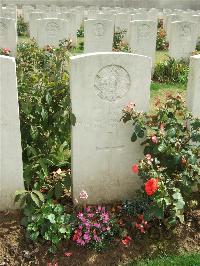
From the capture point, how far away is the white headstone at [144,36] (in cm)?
878

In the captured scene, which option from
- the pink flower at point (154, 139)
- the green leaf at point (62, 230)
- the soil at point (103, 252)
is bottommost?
the soil at point (103, 252)

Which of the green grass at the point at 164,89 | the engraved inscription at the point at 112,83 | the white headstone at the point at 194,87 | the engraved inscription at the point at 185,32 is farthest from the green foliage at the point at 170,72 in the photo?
the engraved inscription at the point at 112,83

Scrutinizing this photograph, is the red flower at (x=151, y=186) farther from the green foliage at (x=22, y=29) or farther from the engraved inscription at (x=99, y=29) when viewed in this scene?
the green foliage at (x=22, y=29)

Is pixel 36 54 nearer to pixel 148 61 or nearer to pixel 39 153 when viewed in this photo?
pixel 39 153

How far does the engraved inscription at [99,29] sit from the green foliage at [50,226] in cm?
616

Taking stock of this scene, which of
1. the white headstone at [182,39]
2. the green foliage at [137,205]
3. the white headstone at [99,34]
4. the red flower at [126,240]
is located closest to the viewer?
the red flower at [126,240]

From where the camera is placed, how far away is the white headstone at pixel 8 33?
31.4 ft

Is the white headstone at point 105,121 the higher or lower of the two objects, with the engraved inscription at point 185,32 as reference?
lower

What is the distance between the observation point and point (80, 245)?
3682 mm

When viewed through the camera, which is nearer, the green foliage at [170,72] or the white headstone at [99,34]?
the green foliage at [170,72]

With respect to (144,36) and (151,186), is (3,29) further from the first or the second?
(151,186)

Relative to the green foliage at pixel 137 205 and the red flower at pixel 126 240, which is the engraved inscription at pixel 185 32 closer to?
the green foliage at pixel 137 205

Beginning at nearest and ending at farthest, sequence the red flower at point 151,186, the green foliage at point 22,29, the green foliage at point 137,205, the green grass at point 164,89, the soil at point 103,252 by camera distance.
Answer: the red flower at point 151,186 → the soil at point 103,252 → the green foliage at point 137,205 → the green grass at point 164,89 → the green foliage at point 22,29

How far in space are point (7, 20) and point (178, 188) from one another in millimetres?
7265
